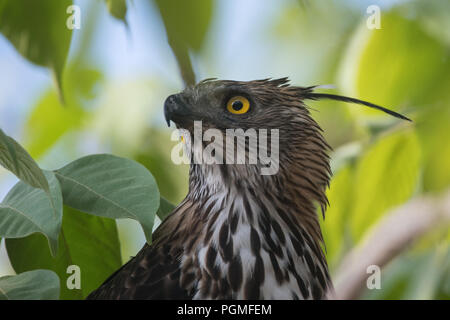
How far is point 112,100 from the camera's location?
168 centimetres

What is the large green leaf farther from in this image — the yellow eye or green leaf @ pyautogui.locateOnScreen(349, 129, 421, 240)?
green leaf @ pyautogui.locateOnScreen(349, 129, 421, 240)

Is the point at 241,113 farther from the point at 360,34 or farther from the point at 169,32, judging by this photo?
the point at 169,32

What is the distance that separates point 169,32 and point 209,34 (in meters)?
0.09

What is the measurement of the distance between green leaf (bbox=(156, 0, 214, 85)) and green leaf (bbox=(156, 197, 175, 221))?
60cm

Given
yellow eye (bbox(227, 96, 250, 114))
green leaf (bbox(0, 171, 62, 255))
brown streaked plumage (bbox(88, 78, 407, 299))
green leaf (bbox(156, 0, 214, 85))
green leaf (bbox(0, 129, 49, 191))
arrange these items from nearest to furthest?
green leaf (bbox(156, 0, 214, 85)) → green leaf (bbox(0, 129, 49, 191)) → green leaf (bbox(0, 171, 62, 255)) → brown streaked plumage (bbox(88, 78, 407, 299)) → yellow eye (bbox(227, 96, 250, 114))

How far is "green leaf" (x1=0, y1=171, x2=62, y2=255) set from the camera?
0.98 meters

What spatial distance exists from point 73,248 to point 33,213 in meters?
0.26

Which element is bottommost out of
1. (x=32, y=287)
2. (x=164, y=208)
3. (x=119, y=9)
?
(x=32, y=287)

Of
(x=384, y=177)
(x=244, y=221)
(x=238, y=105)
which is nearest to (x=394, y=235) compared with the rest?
(x=384, y=177)

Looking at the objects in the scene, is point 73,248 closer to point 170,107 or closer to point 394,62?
point 170,107

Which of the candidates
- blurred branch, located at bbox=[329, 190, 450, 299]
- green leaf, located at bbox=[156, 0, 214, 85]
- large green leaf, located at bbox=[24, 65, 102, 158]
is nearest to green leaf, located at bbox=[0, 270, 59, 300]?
green leaf, located at bbox=[156, 0, 214, 85]

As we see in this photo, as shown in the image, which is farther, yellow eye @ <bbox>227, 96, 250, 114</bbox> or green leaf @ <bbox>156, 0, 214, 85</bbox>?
yellow eye @ <bbox>227, 96, 250, 114</bbox>

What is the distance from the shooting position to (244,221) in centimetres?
148
